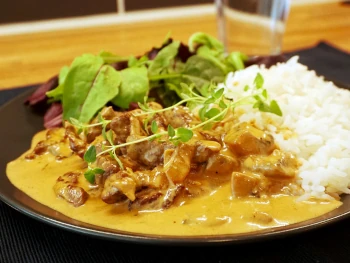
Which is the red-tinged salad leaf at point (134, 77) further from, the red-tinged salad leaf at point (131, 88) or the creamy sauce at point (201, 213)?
the creamy sauce at point (201, 213)

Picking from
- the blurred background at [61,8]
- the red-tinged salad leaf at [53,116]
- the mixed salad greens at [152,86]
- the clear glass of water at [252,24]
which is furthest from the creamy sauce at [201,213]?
the blurred background at [61,8]

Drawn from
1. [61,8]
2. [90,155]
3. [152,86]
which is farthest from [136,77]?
[61,8]

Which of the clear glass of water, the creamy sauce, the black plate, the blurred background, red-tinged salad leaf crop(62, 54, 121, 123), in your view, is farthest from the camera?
the blurred background

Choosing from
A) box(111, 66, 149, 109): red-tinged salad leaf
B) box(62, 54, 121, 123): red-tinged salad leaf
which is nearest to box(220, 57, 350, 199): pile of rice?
box(111, 66, 149, 109): red-tinged salad leaf

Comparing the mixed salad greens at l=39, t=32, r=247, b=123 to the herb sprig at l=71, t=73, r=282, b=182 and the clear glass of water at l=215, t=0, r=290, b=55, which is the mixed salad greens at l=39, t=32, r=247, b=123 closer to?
the herb sprig at l=71, t=73, r=282, b=182

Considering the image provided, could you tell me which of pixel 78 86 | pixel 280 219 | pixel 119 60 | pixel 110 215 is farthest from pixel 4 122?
pixel 280 219

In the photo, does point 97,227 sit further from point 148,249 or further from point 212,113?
point 212,113

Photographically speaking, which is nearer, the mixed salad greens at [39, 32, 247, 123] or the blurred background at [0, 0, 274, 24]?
the mixed salad greens at [39, 32, 247, 123]
